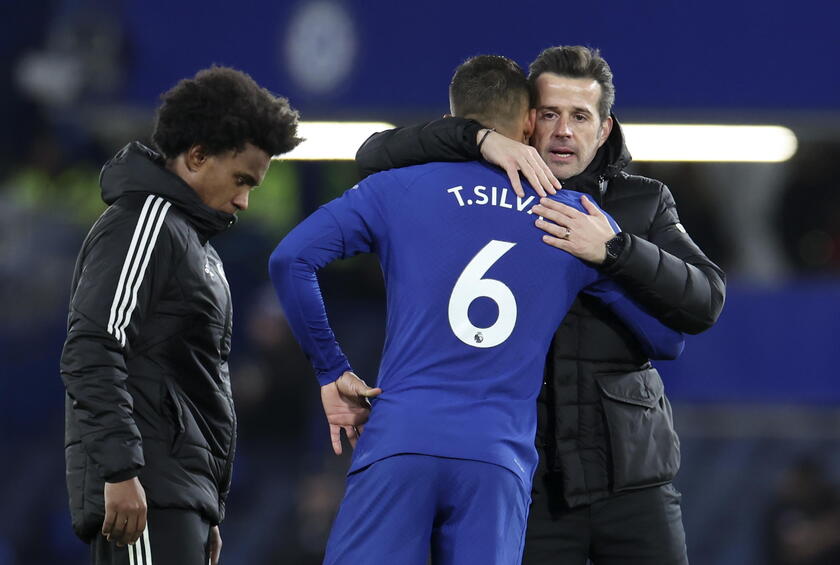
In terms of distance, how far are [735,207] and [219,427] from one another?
5915 millimetres

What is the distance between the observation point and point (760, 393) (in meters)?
8.62

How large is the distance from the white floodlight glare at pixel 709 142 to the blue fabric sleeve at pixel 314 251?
517 centimetres

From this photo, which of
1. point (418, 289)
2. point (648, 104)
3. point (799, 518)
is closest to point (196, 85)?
point (418, 289)

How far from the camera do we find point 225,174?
145 inches

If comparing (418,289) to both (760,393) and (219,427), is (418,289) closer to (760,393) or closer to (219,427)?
(219,427)

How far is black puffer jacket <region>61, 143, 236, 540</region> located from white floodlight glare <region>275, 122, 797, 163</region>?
481cm

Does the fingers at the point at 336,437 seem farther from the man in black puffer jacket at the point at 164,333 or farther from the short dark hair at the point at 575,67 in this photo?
the short dark hair at the point at 575,67

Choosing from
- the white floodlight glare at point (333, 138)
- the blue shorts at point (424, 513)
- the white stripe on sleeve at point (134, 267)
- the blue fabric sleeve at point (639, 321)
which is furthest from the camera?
the white floodlight glare at point (333, 138)

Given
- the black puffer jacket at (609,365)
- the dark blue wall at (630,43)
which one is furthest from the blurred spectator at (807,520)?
the black puffer jacket at (609,365)

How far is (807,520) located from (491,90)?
17.5 feet

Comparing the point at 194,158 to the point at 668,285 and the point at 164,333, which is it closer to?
the point at 164,333

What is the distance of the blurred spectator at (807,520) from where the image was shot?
8109 mm

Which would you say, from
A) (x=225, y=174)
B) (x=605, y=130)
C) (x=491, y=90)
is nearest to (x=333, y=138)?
(x=605, y=130)

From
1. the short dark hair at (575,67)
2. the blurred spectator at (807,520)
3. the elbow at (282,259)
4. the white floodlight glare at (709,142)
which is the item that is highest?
the white floodlight glare at (709,142)
